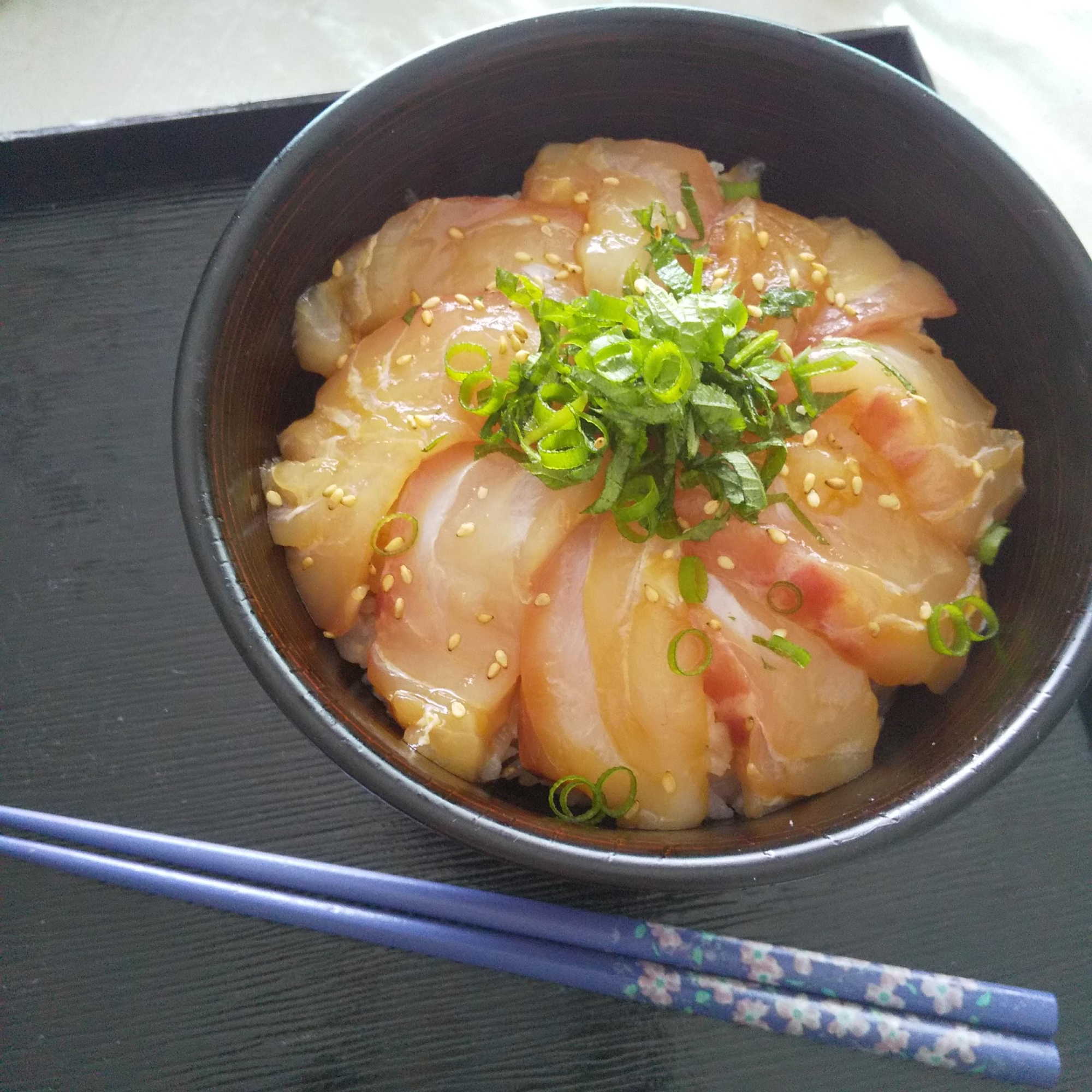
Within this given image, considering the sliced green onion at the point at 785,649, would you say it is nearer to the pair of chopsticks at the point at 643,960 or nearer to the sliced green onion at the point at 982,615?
the sliced green onion at the point at 982,615

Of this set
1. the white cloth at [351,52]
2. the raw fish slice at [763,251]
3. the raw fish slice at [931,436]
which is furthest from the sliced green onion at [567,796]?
the white cloth at [351,52]

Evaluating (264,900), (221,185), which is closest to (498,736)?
(264,900)

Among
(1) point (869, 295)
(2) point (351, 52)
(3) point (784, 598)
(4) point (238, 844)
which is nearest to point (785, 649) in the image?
(3) point (784, 598)

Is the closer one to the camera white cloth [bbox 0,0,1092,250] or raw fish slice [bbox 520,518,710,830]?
raw fish slice [bbox 520,518,710,830]

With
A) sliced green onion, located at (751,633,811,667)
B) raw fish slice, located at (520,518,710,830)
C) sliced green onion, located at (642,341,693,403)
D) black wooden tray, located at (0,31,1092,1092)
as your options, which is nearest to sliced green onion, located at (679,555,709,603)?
raw fish slice, located at (520,518,710,830)

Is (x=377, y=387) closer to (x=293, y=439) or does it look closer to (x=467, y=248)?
(x=293, y=439)

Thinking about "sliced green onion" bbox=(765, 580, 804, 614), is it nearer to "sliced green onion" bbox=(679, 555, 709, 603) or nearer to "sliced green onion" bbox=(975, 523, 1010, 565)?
"sliced green onion" bbox=(679, 555, 709, 603)
